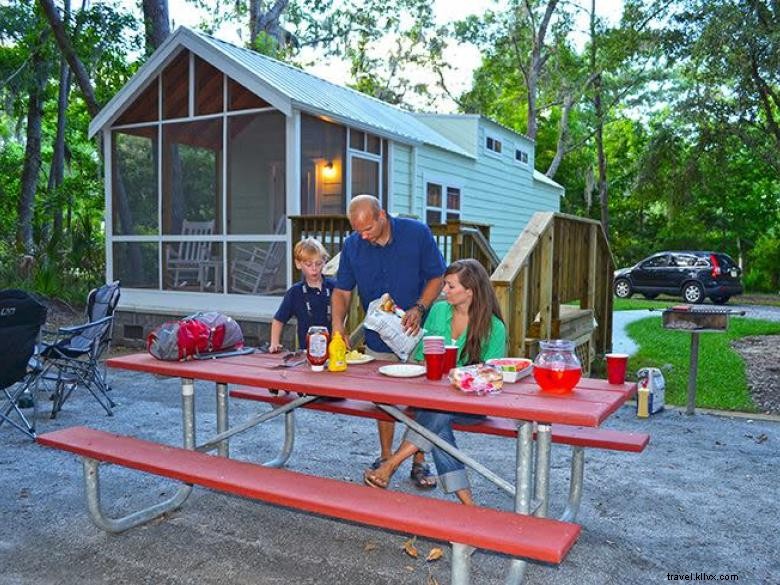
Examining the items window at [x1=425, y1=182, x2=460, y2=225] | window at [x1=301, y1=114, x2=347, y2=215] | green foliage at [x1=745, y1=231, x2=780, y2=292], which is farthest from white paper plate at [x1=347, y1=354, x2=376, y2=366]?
green foliage at [x1=745, y1=231, x2=780, y2=292]

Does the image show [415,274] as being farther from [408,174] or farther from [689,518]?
[408,174]

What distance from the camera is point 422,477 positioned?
391 centimetres

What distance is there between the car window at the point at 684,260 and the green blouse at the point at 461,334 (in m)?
15.4

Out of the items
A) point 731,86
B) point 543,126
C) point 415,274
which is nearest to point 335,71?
point 543,126

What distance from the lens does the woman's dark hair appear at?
10.6 ft

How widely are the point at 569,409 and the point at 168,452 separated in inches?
68.5

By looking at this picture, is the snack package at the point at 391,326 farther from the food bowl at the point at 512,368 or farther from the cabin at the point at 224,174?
the cabin at the point at 224,174

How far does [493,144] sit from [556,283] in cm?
951

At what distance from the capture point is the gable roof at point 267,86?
27.4ft

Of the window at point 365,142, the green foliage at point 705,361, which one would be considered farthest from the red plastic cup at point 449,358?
the window at point 365,142

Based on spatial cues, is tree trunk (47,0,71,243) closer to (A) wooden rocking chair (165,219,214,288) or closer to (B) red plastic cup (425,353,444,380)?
(A) wooden rocking chair (165,219,214,288)

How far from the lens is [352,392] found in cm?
277

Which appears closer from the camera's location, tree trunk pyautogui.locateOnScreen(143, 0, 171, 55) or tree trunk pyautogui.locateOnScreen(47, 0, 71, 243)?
tree trunk pyautogui.locateOnScreen(143, 0, 171, 55)

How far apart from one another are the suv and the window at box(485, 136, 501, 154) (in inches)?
225
